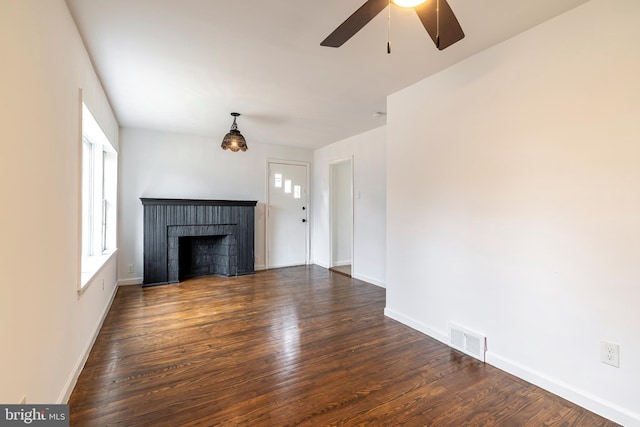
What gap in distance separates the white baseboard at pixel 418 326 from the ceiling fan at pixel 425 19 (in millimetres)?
2305

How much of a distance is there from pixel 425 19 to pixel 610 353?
2148 millimetres

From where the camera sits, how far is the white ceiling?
1848 millimetres

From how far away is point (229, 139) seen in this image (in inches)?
149

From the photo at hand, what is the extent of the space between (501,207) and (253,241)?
4.04 meters

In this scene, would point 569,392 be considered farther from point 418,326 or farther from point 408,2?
point 408,2

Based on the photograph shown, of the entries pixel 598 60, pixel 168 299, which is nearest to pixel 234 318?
pixel 168 299

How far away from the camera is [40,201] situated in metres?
1.42

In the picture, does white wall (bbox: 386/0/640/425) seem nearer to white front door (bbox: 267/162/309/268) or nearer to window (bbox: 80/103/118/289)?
window (bbox: 80/103/118/289)

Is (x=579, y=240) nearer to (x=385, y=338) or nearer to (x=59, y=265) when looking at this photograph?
(x=385, y=338)

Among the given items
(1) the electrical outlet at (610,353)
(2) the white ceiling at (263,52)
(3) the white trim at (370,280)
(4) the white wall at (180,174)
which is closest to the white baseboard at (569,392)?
(1) the electrical outlet at (610,353)

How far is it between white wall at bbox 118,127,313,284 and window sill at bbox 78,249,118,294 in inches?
40.9

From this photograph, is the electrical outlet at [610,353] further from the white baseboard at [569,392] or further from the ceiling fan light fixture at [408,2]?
the ceiling fan light fixture at [408,2]

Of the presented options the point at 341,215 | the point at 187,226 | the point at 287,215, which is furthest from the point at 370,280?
the point at 187,226

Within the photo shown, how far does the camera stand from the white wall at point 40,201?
1124 millimetres
